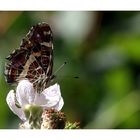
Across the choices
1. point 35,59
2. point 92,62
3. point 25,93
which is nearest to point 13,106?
point 25,93

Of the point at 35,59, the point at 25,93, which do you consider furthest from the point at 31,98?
the point at 35,59

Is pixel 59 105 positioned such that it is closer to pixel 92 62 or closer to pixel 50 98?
pixel 50 98

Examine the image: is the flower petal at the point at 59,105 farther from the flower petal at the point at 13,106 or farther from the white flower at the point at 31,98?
the flower petal at the point at 13,106

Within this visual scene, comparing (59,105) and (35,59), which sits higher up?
(35,59)

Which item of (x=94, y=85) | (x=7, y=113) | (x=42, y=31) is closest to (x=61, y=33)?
(x=42, y=31)
